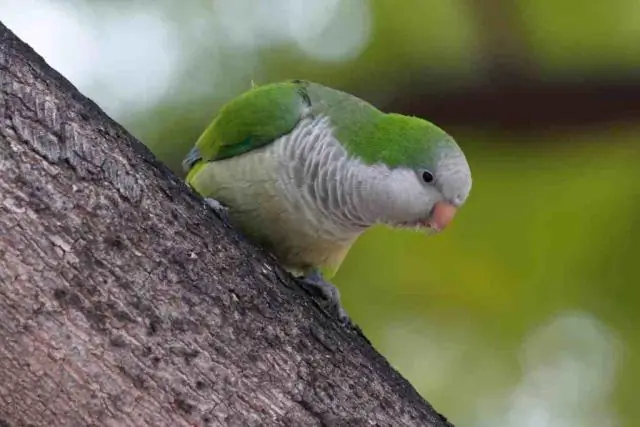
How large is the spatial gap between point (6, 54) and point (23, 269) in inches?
9.9

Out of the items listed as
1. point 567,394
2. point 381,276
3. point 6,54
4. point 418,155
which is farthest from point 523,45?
point 6,54

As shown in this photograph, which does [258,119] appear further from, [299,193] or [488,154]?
[488,154]

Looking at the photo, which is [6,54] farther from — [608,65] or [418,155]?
[608,65]

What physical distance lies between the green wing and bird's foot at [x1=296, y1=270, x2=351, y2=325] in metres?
0.26

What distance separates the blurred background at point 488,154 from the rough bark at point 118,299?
0.88 m

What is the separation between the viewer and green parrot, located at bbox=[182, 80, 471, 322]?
1.26 meters

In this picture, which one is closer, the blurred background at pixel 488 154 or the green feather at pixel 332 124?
the green feather at pixel 332 124

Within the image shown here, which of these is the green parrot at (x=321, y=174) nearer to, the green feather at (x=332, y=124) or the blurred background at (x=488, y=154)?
the green feather at (x=332, y=124)

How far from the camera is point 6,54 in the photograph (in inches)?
36.5

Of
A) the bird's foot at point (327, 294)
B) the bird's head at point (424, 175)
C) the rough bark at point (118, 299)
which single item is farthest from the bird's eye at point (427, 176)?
the rough bark at point (118, 299)

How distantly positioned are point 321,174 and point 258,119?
0.17 meters

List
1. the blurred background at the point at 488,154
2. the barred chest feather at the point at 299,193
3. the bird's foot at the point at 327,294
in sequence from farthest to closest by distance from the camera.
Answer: the blurred background at the point at 488,154 → the barred chest feather at the point at 299,193 → the bird's foot at the point at 327,294

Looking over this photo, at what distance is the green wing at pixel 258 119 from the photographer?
139cm

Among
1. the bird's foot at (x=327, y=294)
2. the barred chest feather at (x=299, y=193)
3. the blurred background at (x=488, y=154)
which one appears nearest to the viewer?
the bird's foot at (x=327, y=294)
